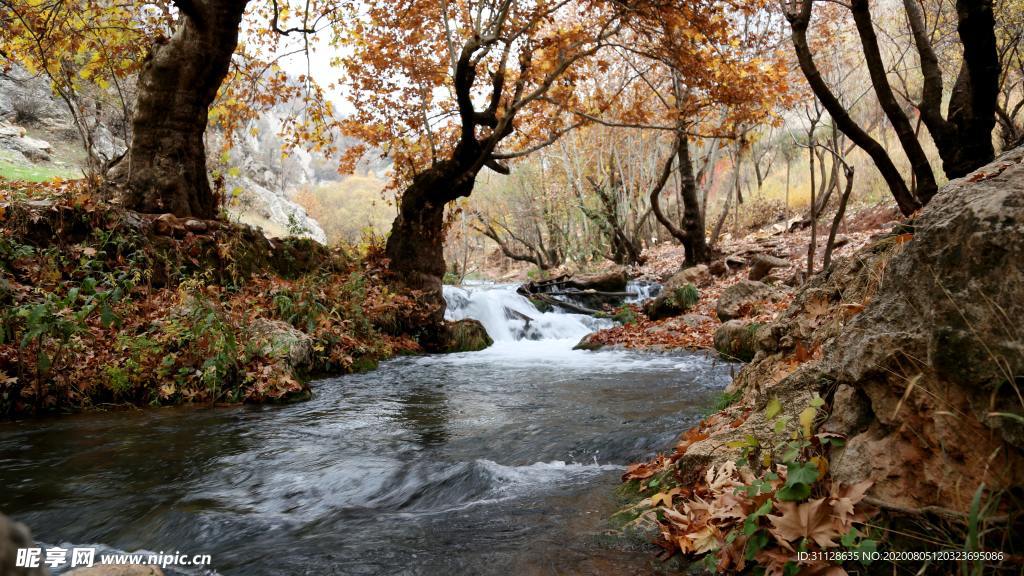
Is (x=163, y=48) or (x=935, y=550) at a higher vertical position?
(x=163, y=48)

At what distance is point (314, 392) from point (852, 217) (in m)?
20.6

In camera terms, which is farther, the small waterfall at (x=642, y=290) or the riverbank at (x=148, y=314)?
the small waterfall at (x=642, y=290)

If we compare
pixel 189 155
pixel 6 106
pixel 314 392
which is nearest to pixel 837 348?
pixel 314 392

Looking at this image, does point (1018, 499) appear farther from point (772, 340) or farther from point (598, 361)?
point (598, 361)

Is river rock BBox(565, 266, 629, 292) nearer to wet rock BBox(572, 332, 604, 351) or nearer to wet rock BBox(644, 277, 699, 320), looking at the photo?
wet rock BBox(644, 277, 699, 320)

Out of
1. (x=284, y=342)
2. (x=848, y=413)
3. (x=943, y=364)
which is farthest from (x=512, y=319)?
(x=943, y=364)

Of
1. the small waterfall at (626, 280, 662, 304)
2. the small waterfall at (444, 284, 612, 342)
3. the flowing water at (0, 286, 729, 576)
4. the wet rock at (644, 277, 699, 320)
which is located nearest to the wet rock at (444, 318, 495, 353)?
the small waterfall at (444, 284, 612, 342)

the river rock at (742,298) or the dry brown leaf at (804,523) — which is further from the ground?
the river rock at (742,298)

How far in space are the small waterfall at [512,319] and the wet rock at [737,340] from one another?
5.43 m

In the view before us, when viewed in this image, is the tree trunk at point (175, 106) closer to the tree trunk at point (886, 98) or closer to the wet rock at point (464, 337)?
the wet rock at point (464, 337)

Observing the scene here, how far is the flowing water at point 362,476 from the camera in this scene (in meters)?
2.78

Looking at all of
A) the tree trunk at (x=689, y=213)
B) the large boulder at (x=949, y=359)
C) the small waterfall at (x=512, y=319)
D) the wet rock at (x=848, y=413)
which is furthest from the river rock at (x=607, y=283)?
the large boulder at (x=949, y=359)

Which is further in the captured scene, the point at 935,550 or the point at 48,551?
the point at 48,551

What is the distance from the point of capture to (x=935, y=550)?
1.70 metres
